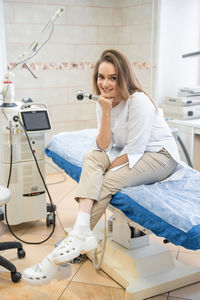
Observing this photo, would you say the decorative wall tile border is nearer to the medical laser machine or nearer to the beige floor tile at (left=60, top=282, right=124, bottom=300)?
the medical laser machine

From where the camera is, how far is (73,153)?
2.66 meters

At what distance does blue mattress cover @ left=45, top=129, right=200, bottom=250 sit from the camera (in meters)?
1.66

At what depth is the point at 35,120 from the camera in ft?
8.98

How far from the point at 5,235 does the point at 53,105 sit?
1578 millimetres

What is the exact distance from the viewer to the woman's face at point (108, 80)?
2.18m

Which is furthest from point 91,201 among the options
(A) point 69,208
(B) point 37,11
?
(B) point 37,11

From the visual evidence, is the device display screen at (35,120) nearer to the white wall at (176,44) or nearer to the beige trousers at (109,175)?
the beige trousers at (109,175)

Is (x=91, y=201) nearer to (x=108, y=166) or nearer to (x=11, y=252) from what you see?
(x=108, y=166)

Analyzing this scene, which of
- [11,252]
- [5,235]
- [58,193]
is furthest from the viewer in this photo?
[58,193]

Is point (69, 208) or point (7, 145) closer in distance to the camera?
point (7, 145)

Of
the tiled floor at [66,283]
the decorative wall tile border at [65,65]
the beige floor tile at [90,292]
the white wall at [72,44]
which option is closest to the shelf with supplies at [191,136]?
the white wall at [72,44]

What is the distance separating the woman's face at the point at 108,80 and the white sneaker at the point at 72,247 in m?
0.80

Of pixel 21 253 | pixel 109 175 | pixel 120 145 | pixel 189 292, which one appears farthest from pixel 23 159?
pixel 189 292

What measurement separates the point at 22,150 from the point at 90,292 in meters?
1.09
